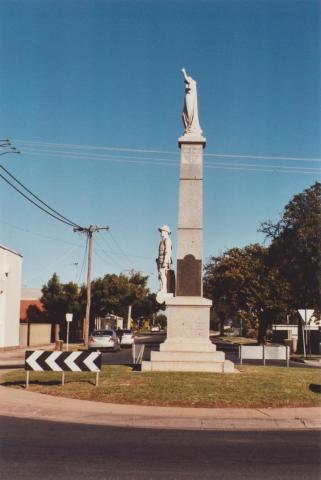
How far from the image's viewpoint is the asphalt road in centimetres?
672

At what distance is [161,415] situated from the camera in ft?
36.8

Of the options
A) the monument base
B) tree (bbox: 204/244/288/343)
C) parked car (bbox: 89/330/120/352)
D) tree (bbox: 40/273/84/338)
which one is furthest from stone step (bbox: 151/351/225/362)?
tree (bbox: 40/273/84/338)

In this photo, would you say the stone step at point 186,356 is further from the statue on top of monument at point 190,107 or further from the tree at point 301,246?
the tree at point 301,246

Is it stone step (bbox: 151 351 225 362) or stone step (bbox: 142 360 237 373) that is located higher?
stone step (bbox: 151 351 225 362)

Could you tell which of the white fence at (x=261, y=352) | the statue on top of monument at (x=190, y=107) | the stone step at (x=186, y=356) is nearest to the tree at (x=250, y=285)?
the white fence at (x=261, y=352)

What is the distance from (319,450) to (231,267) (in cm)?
4954

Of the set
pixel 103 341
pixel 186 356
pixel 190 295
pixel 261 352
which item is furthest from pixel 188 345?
pixel 103 341

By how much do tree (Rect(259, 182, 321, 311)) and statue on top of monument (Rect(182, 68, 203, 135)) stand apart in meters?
22.5

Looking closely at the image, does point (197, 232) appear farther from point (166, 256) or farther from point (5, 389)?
point (5, 389)

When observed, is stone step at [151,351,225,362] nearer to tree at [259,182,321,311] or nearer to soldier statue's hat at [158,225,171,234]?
soldier statue's hat at [158,225,171,234]

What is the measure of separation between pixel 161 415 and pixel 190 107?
1077 centimetres

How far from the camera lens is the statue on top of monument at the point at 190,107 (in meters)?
18.7

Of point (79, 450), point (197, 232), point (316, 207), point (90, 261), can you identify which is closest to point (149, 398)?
point (79, 450)

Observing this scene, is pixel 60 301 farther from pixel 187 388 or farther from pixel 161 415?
pixel 161 415
